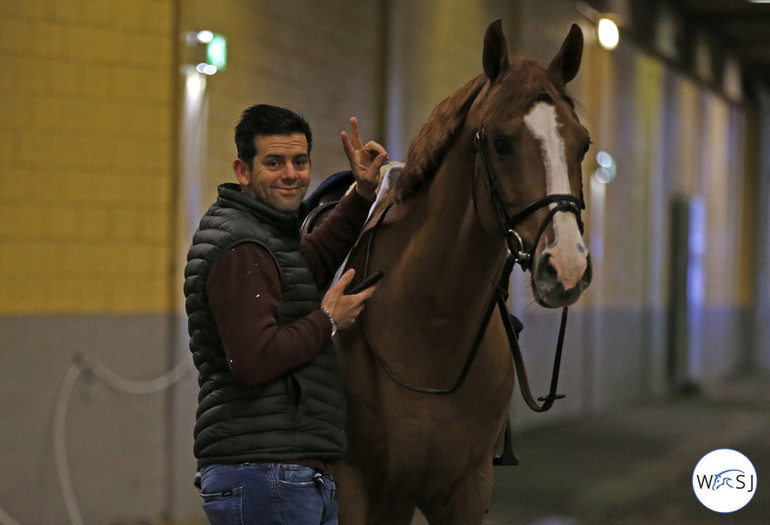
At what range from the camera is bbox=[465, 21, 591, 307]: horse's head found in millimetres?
2350

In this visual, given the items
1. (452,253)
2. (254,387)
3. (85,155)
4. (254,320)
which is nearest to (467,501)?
(452,253)

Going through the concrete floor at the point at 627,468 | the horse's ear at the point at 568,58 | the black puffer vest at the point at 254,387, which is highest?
the horse's ear at the point at 568,58

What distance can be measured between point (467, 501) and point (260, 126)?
115cm

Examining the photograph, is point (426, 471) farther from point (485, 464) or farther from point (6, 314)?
point (6, 314)

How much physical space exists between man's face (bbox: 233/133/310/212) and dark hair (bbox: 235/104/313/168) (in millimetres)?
11

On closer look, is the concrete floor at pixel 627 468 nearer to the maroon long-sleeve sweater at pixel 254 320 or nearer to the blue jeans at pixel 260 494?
the blue jeans at pixel 260 494

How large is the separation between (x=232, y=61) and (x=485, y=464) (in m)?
4.26

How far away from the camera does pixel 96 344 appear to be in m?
5.96

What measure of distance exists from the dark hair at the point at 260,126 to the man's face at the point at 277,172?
0.04 feet

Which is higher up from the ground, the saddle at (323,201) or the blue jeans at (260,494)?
the saddle at (323,201)

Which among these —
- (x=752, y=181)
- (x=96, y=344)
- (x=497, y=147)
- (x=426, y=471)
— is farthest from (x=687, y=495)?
(x=752, y=181)

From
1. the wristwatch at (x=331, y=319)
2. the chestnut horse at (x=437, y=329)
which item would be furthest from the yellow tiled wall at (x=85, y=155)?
the wristwatch at (x=331, y=319)

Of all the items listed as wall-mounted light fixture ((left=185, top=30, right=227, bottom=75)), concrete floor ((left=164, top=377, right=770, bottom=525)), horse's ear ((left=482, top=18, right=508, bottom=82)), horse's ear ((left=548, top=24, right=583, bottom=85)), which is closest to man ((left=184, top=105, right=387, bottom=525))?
horse's ear ((left=482, top=18, right=508, bottom=82))

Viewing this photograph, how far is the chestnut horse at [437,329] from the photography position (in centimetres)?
271
